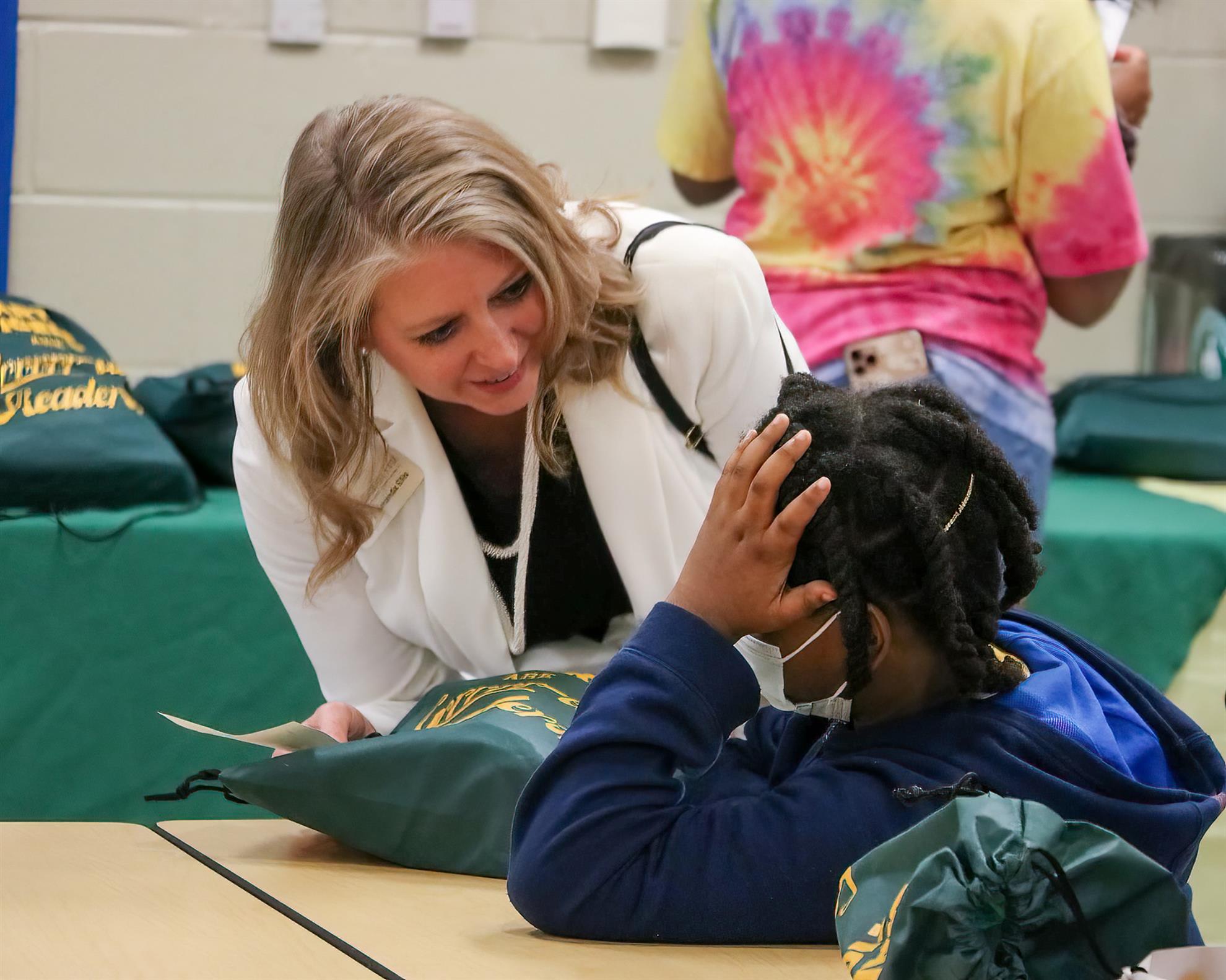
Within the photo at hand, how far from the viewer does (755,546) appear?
0.99m

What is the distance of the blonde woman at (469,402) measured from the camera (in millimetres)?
1350

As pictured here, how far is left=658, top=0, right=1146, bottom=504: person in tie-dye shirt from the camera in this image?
1.78 m

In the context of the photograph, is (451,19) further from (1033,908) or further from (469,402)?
(1033,908)

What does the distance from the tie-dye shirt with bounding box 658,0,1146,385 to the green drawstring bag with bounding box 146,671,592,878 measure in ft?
3.00

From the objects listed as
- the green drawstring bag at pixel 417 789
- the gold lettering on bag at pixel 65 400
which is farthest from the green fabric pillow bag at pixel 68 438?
the green drawstring bag at pixel 417 789

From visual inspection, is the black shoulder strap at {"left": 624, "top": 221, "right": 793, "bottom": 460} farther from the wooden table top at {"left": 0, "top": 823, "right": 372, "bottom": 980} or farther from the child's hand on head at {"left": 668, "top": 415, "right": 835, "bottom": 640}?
the wooden table top at {"left": 0, "top": 823, "right": 372, "bottom": 980}

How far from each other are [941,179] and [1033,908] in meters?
1.27

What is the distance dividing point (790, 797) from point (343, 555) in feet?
2.30

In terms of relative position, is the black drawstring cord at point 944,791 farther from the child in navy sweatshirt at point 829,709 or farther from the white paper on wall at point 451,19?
the white paper on wall at point 451,19

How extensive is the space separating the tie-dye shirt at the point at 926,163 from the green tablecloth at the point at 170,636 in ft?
1.60

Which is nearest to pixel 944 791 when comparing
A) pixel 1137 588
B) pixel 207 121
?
pixel 1137 588

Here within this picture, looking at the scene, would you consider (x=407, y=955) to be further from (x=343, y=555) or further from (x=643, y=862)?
(x=343, y=555)

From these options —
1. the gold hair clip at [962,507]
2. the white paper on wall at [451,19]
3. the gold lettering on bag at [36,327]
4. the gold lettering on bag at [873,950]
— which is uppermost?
the white paper on wall at [451,19]

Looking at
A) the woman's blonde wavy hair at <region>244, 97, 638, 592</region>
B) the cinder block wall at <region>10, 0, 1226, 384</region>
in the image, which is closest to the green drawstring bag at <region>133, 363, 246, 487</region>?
the cinder block wall at <region>10, 0, 1226, 384</region>
